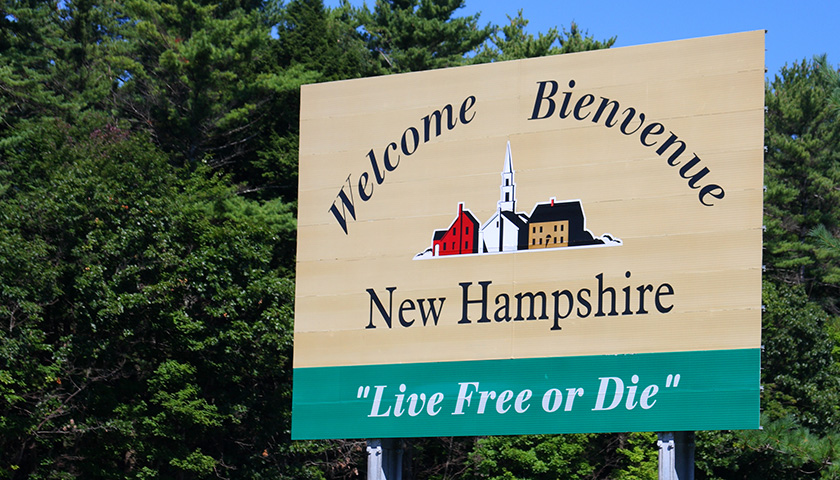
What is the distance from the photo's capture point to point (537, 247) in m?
13.4

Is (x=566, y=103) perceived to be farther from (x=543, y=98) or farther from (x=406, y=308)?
(x=406, y=308)

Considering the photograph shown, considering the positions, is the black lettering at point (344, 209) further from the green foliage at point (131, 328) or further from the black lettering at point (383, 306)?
the green foliage at point (131, 328)

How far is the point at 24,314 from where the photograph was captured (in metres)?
20.8

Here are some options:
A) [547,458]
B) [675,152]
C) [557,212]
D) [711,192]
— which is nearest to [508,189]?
[557,212]

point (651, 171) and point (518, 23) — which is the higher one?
point (518, 23)

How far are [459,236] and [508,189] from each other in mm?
821

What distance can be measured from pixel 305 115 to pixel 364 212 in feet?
5.43

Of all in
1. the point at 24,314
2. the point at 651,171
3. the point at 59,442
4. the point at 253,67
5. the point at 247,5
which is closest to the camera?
the point at 651,171

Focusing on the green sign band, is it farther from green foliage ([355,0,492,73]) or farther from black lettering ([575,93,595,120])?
green foliage ([355,0,492,73])

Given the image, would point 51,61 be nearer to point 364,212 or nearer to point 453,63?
point 453,63

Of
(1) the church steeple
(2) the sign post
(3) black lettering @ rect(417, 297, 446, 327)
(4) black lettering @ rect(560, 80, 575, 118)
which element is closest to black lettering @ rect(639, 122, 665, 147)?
(2) the sign post

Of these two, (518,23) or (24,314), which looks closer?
(24,314)

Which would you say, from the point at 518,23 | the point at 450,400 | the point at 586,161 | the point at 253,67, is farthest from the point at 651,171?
the point at 518,23

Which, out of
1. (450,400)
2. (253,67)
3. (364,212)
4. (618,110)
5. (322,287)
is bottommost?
(450,400)
